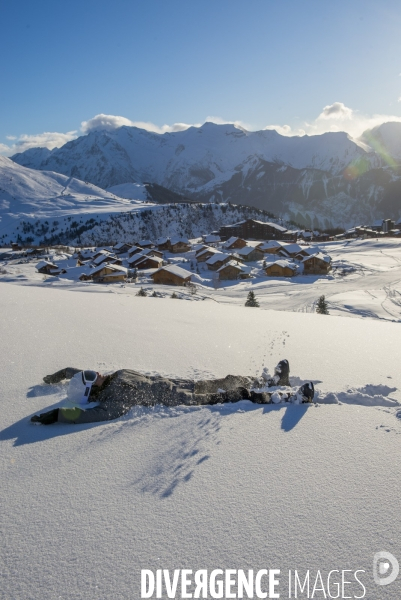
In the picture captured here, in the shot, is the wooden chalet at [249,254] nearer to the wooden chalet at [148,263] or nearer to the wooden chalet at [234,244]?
the wooden chalet at [234,244]

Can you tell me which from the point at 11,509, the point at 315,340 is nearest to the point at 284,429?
the point at 11,509

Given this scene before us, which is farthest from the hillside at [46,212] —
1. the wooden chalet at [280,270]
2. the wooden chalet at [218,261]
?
the wooden chalet at [280,270]

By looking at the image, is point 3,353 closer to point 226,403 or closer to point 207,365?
point 207,365

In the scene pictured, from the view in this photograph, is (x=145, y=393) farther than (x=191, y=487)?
Yes

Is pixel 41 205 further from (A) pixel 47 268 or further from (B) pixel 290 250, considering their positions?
(B) pixel 290 250

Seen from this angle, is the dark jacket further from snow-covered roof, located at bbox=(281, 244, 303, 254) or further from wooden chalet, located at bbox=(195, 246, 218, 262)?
snow-covered roof, located at bbox=(281, 244, 303, 254)

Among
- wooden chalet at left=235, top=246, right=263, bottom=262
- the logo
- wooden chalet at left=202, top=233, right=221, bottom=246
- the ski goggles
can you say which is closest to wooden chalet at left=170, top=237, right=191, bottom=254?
wooden chalet at left=202, top=233, right=221, bottom=246

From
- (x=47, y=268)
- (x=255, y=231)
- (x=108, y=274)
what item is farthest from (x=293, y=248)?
(x=47, y=268)
